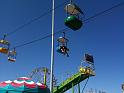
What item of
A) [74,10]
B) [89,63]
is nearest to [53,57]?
[74,10]

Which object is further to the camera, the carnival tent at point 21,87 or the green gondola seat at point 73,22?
the carnival tent at point 21,87

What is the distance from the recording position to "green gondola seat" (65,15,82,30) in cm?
1664

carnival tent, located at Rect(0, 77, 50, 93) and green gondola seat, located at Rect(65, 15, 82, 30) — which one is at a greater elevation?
green gondola seat, located at Rect(65, 15, 82, 30)

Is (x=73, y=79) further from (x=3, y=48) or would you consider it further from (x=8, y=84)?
(x=8, y=84)

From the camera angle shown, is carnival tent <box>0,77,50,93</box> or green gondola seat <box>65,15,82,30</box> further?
carnival tent <box>0,77,50,93</box>

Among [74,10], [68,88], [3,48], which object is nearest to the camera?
[74,10]

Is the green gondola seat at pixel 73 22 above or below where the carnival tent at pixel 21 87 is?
above

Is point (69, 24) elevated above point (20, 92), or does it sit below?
above

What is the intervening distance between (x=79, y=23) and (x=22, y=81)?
21.2ft

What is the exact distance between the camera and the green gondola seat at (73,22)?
16.6 meters

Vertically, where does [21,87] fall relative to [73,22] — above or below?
below

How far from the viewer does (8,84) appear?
794 inches

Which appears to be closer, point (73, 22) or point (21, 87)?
point (73, 22)

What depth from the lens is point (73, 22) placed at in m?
16.7
